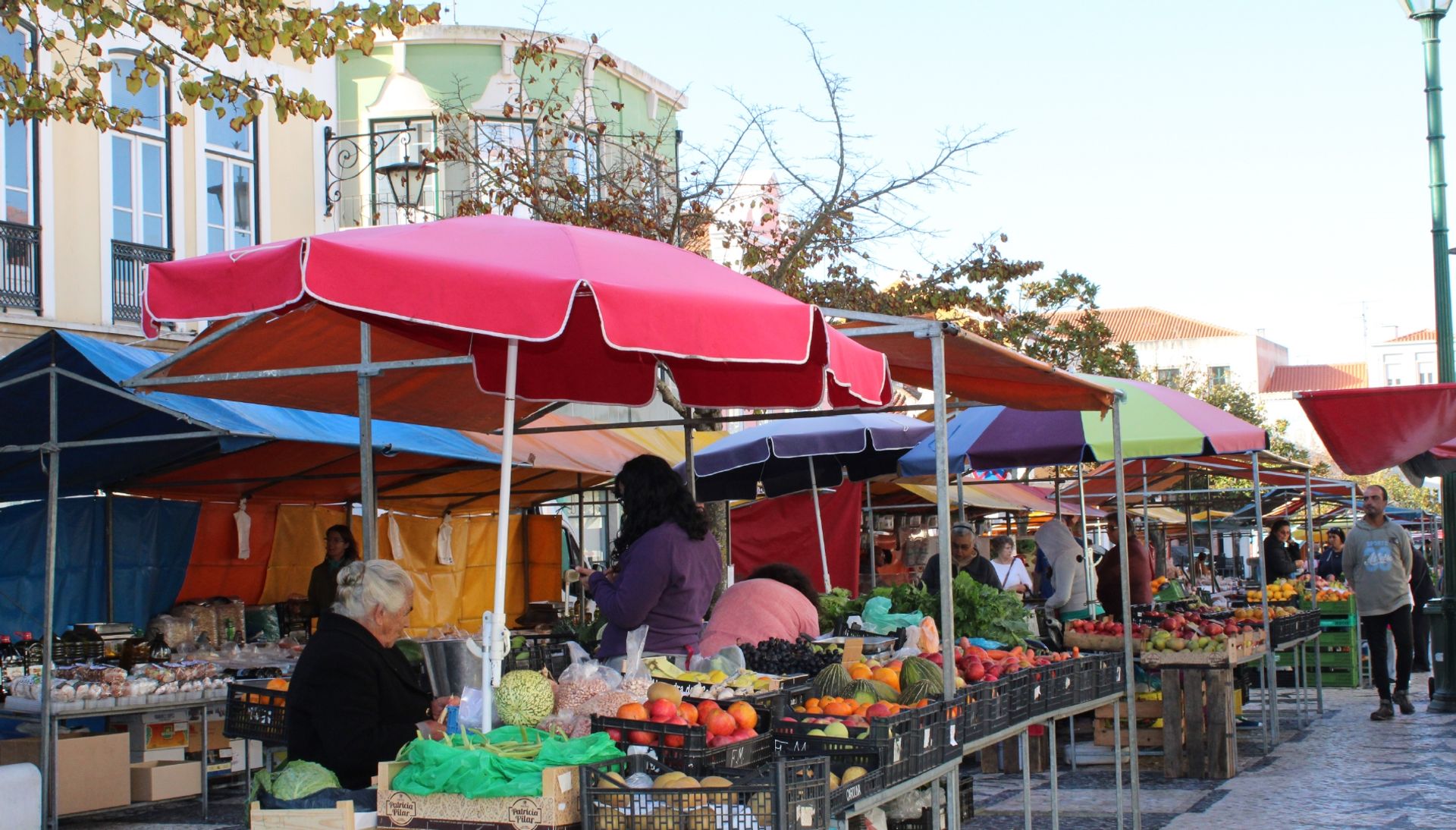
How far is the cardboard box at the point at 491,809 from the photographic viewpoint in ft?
12.6

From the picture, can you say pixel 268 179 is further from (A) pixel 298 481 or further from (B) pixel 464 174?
Answer: (A) pixel 298 481

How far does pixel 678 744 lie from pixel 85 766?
6082 millimetres

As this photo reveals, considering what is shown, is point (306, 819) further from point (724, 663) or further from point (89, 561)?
point (89, 561)

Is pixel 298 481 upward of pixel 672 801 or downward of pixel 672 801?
upward

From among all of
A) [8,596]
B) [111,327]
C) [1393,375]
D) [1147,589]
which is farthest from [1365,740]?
[1393,375]

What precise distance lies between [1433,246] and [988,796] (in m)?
7.11

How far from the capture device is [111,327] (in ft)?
52.7

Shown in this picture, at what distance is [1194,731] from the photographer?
391 inches

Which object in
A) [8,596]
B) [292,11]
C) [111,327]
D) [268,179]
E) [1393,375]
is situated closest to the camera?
[292,11]

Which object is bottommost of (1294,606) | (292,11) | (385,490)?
(1294,606)

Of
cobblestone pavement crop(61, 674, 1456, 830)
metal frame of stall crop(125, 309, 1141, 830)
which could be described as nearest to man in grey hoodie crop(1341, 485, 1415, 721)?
cobblestone pavement crop(61, 674, 1456, 830)

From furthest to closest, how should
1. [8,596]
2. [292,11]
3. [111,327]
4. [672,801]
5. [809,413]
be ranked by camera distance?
[111,327] < [8,596] < [292,11] < [809,413] < [672,801]

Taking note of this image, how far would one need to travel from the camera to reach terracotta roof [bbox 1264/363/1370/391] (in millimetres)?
110625

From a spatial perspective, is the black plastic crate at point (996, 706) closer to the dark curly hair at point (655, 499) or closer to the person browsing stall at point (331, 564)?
the dark curly hair at point (655, 499)
